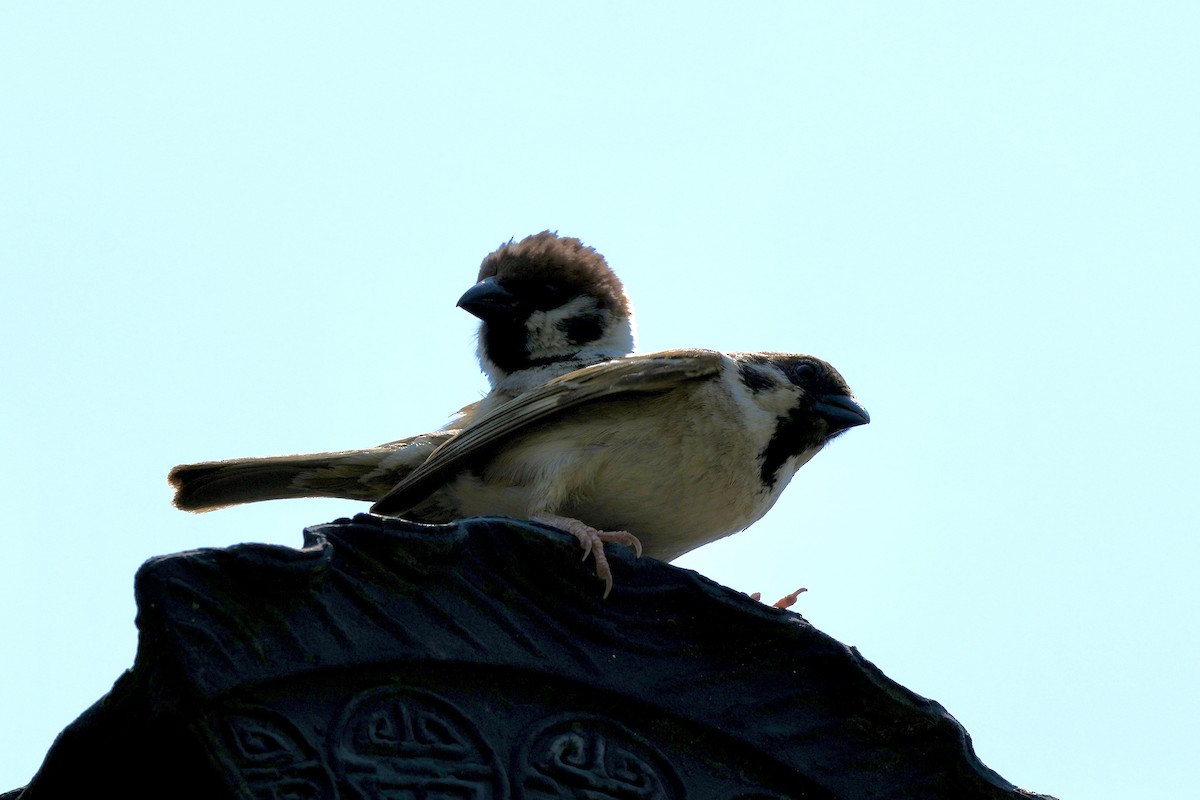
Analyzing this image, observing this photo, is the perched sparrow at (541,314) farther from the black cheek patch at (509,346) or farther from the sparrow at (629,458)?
the sparrow at (629,458)

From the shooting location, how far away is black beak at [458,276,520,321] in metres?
4.86

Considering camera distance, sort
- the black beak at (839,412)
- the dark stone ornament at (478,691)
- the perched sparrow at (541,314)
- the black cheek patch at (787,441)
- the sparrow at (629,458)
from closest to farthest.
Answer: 1. the dark stone ornament at (478,691)
2. the sparrow at (629,458)
3. the black cheek patch at (787,441)
4. the black beak at (839,412)
5. the perched sparrow at (541,314)

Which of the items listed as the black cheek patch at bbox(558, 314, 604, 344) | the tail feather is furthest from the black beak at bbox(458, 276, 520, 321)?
the tail feather

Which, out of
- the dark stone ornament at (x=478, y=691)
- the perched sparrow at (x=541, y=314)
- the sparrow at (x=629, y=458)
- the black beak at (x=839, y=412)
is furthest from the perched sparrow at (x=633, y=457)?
the dark stone ornament at (x=478, y=691)

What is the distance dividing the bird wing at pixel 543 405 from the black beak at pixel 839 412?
14.3 inches

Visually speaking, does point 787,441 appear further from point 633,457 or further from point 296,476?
point 296,476

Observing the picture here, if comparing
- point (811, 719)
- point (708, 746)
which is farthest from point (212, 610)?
point (811, 719)

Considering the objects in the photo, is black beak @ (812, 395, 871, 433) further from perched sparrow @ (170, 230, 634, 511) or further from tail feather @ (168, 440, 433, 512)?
tail feather @ (168, 440, 433, 512)

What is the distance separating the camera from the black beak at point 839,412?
413 cm

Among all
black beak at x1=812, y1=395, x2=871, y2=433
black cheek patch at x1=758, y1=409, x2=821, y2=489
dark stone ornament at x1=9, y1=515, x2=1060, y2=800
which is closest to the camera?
dark stone ornament at x1=9, y1=515, x2=1060, y2=800

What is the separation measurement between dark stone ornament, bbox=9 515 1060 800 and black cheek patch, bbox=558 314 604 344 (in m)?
2.05

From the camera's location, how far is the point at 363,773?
2.41m

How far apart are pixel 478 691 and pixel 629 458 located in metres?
1.22

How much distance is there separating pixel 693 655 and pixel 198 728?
949 millimetres
